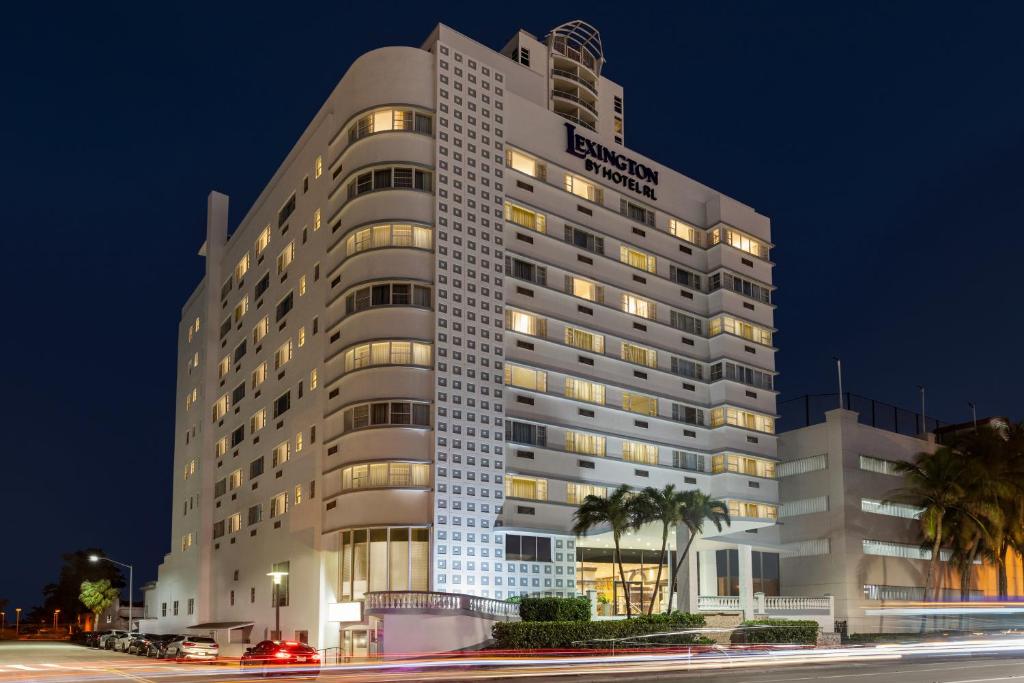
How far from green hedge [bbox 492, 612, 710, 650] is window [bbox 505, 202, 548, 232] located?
93.2 feet

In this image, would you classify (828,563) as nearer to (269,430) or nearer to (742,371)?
(742,371)

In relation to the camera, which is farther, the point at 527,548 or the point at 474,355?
the point at 527,548

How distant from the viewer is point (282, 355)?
79.5 metres

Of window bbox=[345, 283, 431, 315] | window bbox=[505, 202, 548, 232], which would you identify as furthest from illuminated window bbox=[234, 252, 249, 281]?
window bbox=[505, 202, 548, 232]

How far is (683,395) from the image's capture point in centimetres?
8188

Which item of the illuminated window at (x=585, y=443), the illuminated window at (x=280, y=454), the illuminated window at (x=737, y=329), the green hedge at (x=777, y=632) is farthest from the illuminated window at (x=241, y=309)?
the green hedge at (x=777, y=632)

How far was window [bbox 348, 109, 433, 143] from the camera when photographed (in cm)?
6788

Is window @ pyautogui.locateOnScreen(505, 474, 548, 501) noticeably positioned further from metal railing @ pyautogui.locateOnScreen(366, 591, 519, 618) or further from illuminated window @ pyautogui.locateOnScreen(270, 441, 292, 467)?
illuminated window @ pyautogui.locateOnScreen(270, 441, 292, 467)

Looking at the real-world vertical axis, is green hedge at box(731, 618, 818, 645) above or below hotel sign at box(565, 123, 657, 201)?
below

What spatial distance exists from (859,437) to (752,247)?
1825cm

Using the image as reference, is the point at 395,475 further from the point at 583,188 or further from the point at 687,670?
the point at 583,188

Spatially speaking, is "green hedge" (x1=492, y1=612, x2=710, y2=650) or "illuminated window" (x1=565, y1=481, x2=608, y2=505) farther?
"illuminated window" (x1=565, y1=481, x2=608, y2=505)

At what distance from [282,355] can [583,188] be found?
2550cm

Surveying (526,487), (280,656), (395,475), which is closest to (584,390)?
(526,487)
